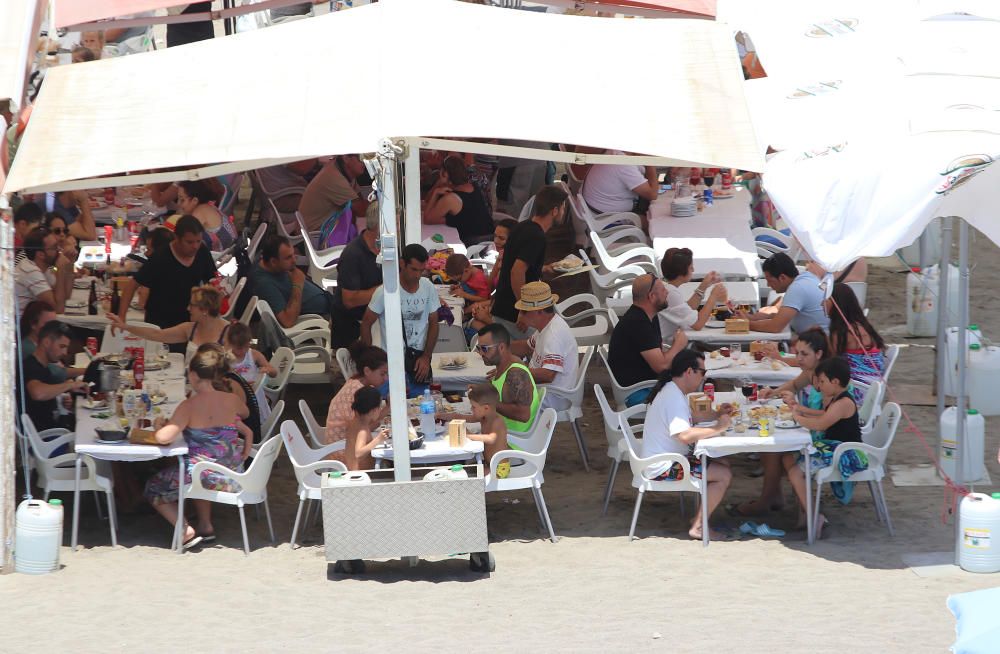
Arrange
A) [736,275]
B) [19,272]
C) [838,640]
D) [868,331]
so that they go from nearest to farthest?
[838,640] → [868,331] → [19,272] → [736,275]

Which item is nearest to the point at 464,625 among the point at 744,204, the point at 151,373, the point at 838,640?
the point at 838,640

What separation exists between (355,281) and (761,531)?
3374mm

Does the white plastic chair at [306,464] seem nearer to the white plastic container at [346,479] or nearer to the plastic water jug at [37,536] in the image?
the white plastic container at [346,479]

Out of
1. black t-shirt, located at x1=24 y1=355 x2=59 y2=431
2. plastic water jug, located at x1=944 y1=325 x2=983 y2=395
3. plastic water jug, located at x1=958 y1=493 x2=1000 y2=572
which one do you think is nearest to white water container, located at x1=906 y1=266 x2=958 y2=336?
plastic water jug, located at x1=944 y1=325 x2=983 y2=395

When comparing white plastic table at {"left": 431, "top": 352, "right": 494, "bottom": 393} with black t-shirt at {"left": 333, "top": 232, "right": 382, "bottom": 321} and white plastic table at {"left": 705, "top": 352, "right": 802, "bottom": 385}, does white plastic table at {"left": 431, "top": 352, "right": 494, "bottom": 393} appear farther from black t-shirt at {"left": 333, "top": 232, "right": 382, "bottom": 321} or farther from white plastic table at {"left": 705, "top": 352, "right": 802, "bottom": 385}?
white plastic table at {"left": 705, "top": 352, "right": 802, "bottom": 385}

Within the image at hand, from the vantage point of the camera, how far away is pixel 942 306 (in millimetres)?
8656

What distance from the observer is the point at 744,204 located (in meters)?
12.4

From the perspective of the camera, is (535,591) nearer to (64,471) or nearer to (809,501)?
(809,501)

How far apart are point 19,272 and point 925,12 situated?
6.13 m

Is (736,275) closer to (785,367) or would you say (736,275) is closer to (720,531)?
(785,367)

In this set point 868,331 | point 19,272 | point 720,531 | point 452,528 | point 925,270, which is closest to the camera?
point 452,528

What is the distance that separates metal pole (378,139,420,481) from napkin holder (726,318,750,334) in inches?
123

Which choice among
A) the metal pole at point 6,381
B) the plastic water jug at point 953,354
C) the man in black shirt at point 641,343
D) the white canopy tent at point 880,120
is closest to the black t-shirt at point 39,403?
the metal pole at point 6,381

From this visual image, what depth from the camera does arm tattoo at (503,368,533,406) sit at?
27.5 feet
